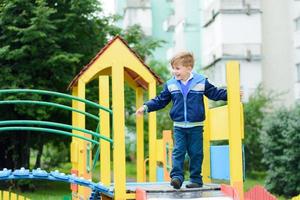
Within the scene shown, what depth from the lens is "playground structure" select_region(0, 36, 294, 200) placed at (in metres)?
5.33

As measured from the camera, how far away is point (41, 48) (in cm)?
1553

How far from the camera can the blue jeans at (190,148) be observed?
575 cm

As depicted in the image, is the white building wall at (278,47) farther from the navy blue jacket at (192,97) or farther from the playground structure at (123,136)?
the navy blue jacket at (192,97)

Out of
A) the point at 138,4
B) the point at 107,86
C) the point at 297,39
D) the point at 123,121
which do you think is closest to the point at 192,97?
the point at 123,121

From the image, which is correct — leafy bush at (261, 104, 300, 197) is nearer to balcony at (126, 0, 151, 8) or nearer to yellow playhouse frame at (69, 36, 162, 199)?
yellow playhouse frame at (69, 36, 162, 199)

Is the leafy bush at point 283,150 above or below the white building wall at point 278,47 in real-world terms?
below

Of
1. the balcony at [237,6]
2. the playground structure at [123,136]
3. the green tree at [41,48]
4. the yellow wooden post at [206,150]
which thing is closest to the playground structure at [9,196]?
the playground structure at [123,136]

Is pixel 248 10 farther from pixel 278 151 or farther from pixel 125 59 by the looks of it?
pixel 125 59

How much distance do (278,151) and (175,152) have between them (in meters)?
12.0

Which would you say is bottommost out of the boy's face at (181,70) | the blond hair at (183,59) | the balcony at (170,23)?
the boy's face at (181,70)

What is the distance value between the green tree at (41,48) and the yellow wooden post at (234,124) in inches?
389

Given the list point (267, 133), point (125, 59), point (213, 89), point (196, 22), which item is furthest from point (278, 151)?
point (196, 22)

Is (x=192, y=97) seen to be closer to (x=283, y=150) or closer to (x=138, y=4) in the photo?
(x=283, y=150)

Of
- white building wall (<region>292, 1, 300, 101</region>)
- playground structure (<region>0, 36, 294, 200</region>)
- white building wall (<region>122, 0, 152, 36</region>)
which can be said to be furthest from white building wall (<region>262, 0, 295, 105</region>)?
playground structure (<region>0, 36, 294, 200</region>)
